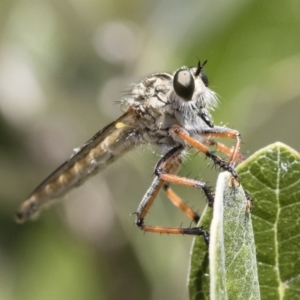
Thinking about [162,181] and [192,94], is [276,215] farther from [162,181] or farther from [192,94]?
[192,94]

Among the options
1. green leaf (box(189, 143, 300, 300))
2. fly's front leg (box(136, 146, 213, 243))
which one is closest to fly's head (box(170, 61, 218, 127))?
fly's front leg (box(136, 146, 213, 243))

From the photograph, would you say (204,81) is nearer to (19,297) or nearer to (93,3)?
(93,3)

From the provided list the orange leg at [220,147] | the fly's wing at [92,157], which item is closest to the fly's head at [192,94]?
the orange leg at [220,147]

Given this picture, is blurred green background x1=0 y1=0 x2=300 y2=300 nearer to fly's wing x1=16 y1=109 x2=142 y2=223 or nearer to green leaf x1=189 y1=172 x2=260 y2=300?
fly's wing x1=16 y1=109 x2=142 y2=223

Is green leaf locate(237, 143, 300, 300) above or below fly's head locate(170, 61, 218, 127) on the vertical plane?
below

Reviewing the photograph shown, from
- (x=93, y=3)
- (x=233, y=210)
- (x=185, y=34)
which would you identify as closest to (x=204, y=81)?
(x=185, y=34)

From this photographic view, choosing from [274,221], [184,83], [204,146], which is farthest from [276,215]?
[184,83]

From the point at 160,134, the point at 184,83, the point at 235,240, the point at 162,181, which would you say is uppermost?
the point at 184,83
